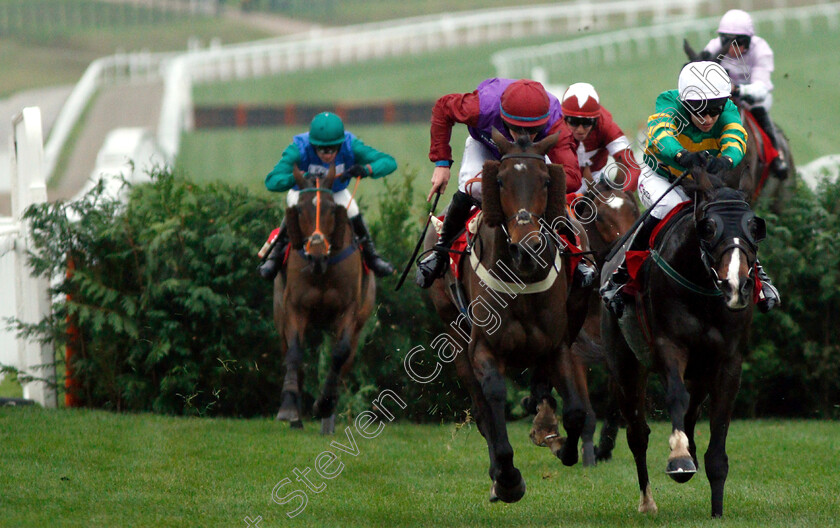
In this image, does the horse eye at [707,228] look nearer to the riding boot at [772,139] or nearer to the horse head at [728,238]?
the horse head at [728,238]

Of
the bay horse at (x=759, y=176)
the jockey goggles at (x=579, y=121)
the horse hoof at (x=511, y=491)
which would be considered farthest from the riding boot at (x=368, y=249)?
the horse hoof at (x=511, y=491)

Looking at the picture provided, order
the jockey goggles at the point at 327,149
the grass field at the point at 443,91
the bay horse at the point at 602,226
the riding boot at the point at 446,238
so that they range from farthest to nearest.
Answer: the grass field at the point at 443,91
the jockey goggles at the point at 327,149
the bay horse at the point at 602,226
the riding boot at the point at 446,238

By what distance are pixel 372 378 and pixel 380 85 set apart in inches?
943

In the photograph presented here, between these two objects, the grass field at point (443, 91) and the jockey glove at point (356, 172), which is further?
the grass field at point (443, 91)

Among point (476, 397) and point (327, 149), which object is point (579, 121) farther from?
point (476, 397)

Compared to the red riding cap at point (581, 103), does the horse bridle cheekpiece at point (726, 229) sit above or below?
below

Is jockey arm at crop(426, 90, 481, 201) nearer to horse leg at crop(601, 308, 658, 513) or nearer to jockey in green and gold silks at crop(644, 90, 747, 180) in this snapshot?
jockey in green and gold silks at crop(644, 90, 747, 180)

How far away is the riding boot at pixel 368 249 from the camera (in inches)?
413

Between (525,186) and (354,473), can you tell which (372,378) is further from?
(525,186)

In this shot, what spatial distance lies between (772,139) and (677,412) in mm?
6066

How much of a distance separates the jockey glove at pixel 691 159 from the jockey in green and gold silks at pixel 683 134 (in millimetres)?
68

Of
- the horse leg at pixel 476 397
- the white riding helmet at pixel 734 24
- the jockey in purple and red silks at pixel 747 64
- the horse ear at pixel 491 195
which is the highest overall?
the white riding helmet at pixel 734 24

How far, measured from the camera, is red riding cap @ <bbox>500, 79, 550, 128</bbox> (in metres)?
6.82

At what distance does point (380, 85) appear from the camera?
3416 cm
